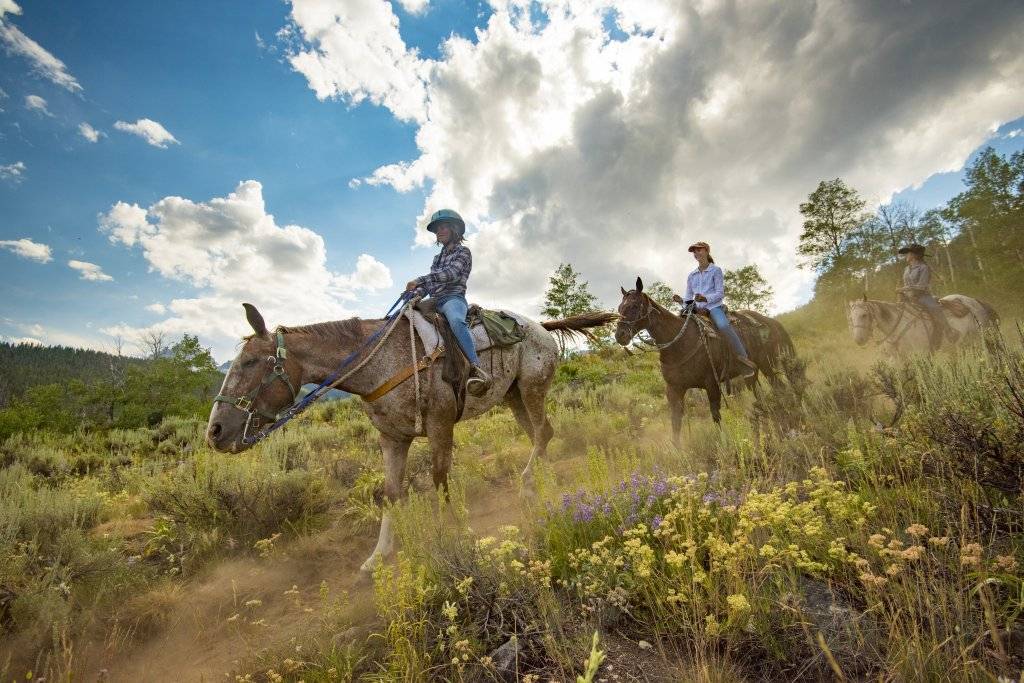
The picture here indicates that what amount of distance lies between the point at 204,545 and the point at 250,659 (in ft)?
8.15

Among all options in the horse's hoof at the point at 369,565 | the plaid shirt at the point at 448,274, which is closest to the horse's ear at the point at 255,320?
the plaid shirt at the point at 448,274

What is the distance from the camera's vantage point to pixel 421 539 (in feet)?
9.91

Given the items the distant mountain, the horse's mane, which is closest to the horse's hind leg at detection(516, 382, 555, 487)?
the horse's mane

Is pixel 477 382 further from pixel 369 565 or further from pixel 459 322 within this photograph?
pixel 369 565

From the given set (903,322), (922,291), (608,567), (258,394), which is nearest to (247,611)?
(258,394)

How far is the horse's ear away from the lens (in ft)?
12.6

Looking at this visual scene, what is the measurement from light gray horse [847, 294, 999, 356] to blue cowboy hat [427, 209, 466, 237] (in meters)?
10.3

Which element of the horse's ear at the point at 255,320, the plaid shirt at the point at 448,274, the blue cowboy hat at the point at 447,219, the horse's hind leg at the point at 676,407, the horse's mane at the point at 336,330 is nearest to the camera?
the horse's ear at the point at 255,320

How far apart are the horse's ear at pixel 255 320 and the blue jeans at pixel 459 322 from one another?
1.82m

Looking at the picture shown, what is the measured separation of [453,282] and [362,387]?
166 centimetres

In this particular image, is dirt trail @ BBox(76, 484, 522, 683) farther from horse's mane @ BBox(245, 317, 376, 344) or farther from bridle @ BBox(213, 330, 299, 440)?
horse's mane @ BBox(245, 317, 376, 344)

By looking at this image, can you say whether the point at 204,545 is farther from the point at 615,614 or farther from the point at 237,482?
the point at 615,614

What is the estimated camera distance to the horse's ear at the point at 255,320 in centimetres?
385

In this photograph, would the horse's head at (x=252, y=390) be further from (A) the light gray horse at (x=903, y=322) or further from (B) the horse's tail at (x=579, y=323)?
(A) the light gray horse at (x=903, y=322)
